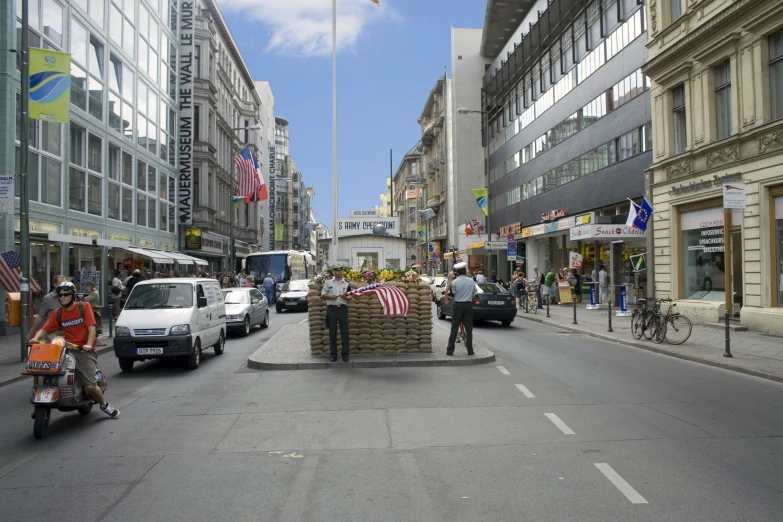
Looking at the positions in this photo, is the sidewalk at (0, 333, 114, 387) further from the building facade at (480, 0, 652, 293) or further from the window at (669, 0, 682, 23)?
the window at (669, 0, 682, 23)

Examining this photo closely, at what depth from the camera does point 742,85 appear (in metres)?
17.4

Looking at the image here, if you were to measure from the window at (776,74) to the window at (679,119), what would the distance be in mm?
4173

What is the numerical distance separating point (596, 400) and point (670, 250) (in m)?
14.3

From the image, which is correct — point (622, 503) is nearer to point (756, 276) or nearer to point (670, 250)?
point (756, 276)

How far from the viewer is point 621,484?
520 centimetres

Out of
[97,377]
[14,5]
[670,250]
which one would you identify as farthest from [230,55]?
[97,377]

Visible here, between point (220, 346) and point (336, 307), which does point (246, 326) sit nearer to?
point (220, 346)

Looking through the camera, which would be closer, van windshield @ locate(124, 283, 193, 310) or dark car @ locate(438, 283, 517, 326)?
van windshield @ locate(124, 283, 193, 310)

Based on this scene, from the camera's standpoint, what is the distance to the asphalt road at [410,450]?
15.8 feet

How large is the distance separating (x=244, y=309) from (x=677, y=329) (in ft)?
38.9

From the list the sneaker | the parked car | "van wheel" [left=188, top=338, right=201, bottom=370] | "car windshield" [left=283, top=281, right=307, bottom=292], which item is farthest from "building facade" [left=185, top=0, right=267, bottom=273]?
the sneaker

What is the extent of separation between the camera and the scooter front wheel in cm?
706

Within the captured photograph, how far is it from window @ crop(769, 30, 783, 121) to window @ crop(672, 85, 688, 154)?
4173mm

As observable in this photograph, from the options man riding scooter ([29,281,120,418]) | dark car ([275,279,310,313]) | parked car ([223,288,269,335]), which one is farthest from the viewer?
dark car ([275,279,310,313])
